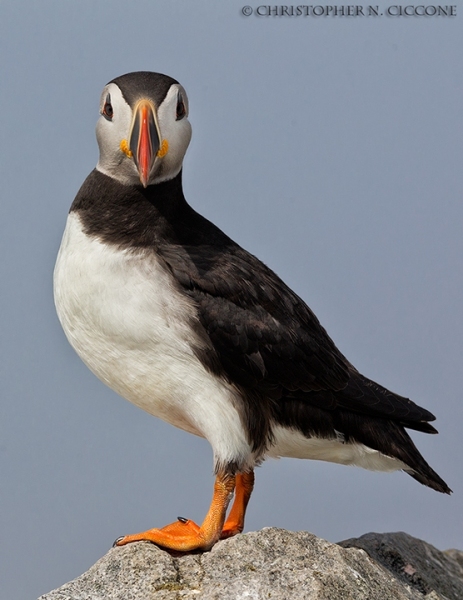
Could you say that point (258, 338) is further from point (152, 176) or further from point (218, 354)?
point (152, 176)

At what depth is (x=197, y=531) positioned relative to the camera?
221 inches

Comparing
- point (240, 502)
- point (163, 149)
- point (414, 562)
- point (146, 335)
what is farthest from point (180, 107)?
point (414, 562)

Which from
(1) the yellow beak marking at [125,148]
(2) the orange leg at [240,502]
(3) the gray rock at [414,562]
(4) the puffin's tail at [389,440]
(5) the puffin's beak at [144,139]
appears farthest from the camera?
(3) the gray rock at [414,562]

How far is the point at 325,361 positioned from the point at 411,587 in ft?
5.35

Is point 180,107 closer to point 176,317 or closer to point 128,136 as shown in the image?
point 128,136

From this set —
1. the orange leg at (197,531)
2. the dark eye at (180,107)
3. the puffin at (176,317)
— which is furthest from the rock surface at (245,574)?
the dark eye at (180,107)

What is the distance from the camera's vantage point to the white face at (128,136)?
5348 mm

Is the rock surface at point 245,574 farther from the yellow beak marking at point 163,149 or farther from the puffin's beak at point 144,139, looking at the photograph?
the yellow beak marking at point 163,149

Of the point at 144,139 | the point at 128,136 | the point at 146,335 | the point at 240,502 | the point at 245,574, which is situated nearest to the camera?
the point at 245,574

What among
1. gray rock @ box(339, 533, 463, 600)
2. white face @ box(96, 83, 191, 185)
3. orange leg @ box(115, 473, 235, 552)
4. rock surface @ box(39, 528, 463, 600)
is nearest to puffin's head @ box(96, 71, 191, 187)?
white face @ box(96, 83, 191, 185)

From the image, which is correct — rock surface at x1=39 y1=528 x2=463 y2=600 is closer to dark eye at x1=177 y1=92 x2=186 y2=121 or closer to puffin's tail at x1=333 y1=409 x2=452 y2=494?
puffin's tail at x1=333 y1=409 x2=452 y2=494

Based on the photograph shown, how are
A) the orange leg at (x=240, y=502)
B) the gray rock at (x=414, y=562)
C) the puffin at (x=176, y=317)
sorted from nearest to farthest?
1. the puffin at (x=176, y=317)
2. the orange leg at (x=240, y=502)
3. the gray rock at (x=414, y=562)

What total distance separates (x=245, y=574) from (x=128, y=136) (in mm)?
2463

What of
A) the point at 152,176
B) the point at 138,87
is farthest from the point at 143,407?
the point at 138,87
